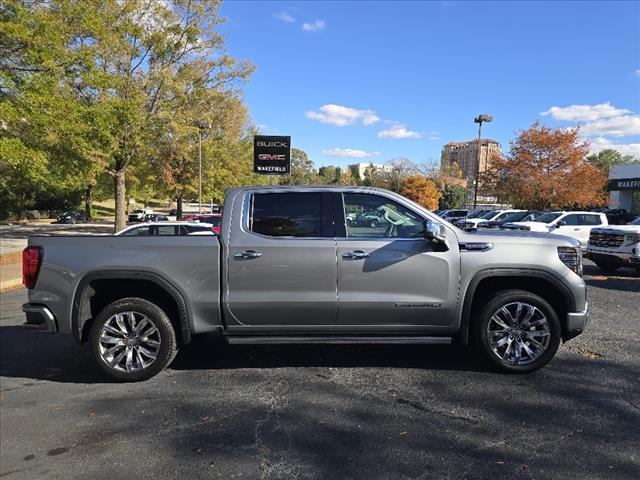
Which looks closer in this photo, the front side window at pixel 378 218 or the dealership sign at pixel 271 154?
the front side window at pixel 378 218

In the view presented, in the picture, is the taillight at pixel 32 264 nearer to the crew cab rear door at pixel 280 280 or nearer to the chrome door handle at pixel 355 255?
the crew cab rear door at pixel 280 280

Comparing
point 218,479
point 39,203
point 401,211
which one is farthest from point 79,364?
point 39,203

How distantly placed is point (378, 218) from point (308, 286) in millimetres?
998

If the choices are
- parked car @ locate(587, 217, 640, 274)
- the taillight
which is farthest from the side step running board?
parked car @ locate(587, 217, 640, 274)

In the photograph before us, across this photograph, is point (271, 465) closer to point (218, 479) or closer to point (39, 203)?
point (218, 479)

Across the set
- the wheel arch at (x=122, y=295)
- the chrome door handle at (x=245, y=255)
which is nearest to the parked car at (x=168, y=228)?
the wheel arch at (x=122, y=295)

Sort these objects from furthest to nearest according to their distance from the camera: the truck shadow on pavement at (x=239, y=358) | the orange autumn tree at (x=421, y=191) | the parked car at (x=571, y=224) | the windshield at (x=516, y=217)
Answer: the orange autumn tree at (x=421, y=191), the windshield at (x=516, y=217), the parked car at (x=571, y=224), the truck shadow on pavement at (x=239, y=358)

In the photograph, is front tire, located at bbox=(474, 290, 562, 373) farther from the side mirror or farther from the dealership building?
the dealership building

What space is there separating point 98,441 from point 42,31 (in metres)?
12.7

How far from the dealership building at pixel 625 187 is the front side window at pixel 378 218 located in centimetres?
3787

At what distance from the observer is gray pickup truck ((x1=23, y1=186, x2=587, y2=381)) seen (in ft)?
14.7

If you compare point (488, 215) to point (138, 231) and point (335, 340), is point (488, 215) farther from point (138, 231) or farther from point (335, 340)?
point (335, 340)

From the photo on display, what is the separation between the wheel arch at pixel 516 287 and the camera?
4543mm

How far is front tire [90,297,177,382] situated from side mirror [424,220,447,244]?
261 cm
